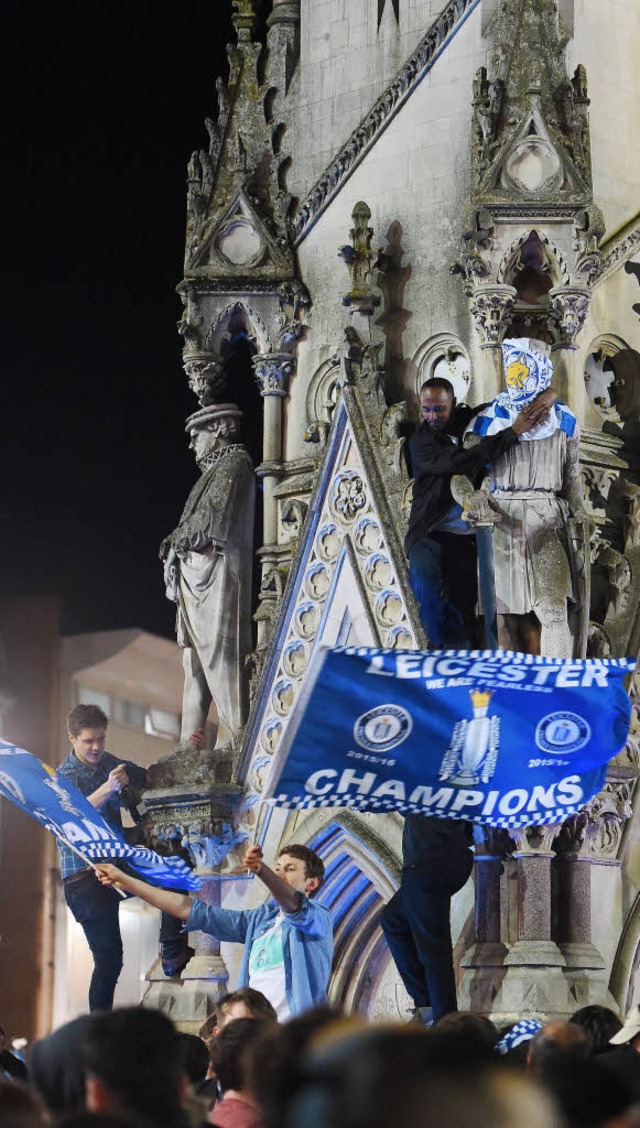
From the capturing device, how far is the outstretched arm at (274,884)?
920cm

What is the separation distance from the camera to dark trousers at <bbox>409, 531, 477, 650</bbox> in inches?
525

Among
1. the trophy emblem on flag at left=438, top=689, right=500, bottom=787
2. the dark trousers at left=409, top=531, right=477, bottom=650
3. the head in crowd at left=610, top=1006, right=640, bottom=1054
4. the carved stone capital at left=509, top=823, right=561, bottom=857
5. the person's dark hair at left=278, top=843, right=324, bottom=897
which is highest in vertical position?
the dark trousers at left=409, top=531, right=477, bottom=650

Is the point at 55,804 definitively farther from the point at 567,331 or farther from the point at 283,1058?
the point at 283,1058

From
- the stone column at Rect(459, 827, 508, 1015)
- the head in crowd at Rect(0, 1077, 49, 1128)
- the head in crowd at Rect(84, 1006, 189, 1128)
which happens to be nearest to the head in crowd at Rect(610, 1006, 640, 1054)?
the head in crowd at Rect(84, 1006, 189, 1128)

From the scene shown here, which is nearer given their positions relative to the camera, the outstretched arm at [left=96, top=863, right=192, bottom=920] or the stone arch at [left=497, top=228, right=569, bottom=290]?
the outstretched arm at [left=96, top=863, right=192, bottom=920]

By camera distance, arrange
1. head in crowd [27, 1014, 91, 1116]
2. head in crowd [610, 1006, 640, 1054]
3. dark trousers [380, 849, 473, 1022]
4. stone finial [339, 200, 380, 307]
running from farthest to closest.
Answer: stone finial [339, 200, 380, 307] → dark trousers [380, 849, 473, 1022] → head in crowd [610, 1006, 640, 1054] → head in crowd [27, 1014, 91, 1116]

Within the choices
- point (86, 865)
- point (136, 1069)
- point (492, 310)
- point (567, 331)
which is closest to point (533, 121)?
point (492, 310)

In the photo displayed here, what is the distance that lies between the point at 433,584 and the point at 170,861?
8.87 feet

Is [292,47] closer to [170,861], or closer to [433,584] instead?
[433,584]

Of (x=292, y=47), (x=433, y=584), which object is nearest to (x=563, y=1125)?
(x=433, y=584)

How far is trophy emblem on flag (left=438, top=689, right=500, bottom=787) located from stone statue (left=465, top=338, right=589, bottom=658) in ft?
9.84

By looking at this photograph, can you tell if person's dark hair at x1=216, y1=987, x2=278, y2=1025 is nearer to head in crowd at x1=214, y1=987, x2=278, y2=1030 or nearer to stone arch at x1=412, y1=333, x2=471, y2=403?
head in crowd at x1=214, y1=987, x2=278, y2=1030

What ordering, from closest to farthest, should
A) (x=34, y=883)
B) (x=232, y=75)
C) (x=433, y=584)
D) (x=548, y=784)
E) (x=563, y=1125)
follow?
(x=563, y=1125)
(x=548, y=784)
(x=433, y=584)
(x=232, y=75)
(x=34, y=883)

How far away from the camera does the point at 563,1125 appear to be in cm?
311
